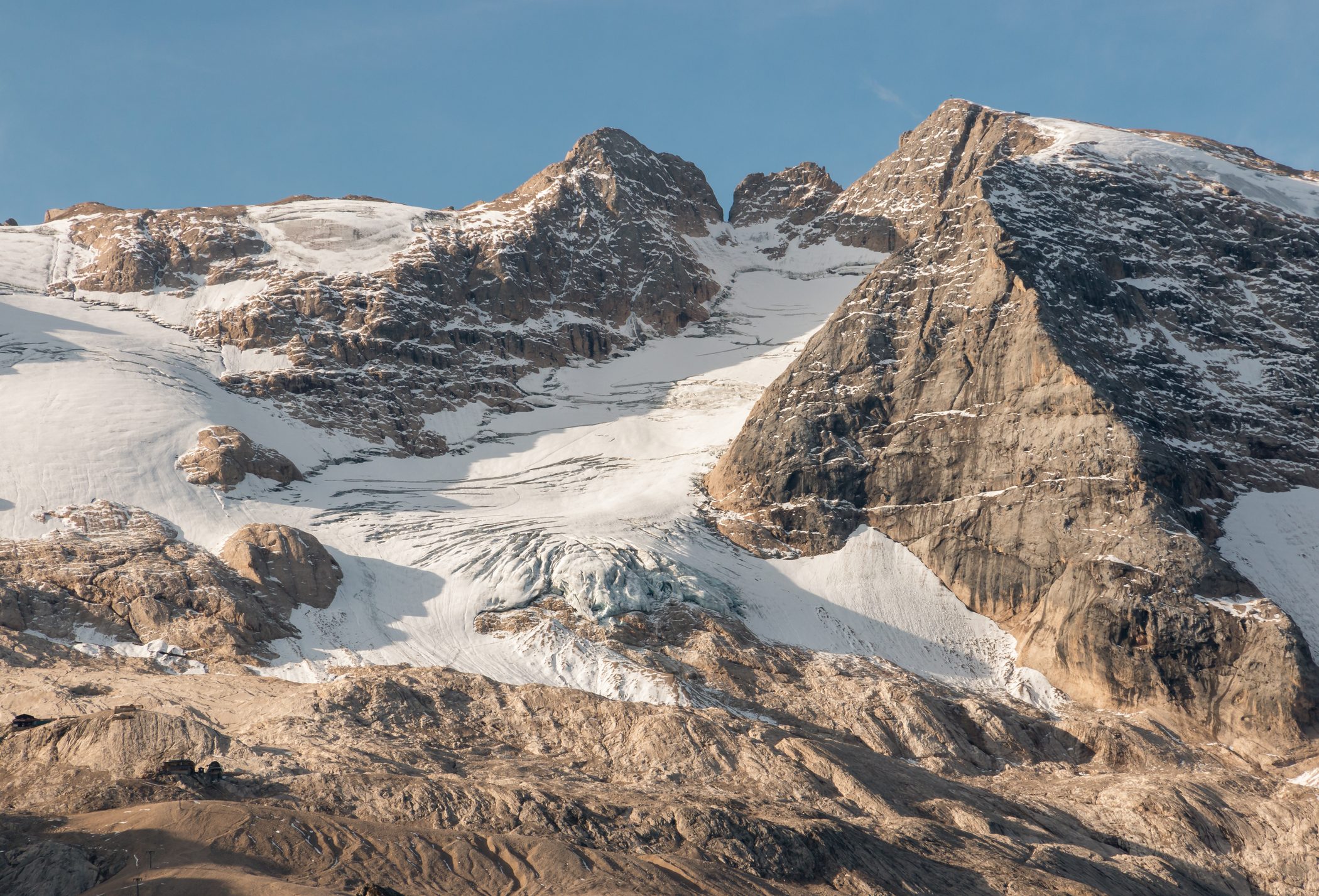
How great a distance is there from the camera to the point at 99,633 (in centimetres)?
7438

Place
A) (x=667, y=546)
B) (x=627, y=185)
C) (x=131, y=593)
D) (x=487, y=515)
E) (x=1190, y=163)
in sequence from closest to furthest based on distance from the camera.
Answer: (x=131, y=593) < (x=667, y=546) < (x=487, y=515) < (x=1190, y=163) < (x=627, y=185)

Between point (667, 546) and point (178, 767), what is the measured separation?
5156 cm

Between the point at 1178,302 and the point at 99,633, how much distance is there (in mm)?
101953

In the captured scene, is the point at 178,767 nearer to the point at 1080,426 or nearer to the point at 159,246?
the point at 1080,426

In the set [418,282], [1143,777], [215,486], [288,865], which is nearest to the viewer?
[288,865]

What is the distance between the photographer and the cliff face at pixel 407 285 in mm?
131500

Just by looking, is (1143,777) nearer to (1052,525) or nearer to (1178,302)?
(1052,525)

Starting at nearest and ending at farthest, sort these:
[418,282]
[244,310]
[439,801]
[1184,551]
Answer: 1. [439,801]
2. [1184,551]
3. [244,310]
4. [418,282]

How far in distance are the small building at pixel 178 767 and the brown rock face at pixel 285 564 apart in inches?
1325

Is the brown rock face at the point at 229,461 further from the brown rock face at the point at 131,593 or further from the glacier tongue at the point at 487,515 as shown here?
the brown rock face at the point at 131,593

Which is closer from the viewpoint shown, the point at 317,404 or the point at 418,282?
the point at 317,404

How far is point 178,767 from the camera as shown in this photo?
48.3 meters

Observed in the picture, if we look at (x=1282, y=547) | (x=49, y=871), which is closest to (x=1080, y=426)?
(x=1282, y=547)

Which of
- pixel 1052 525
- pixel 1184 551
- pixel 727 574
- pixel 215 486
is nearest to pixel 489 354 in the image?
pixel 215 486
